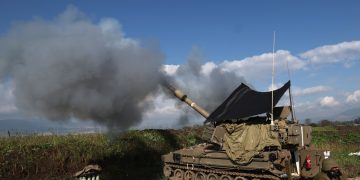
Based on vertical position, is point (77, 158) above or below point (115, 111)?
below

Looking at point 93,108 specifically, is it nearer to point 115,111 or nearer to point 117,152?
point 115,111

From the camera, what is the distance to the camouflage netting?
15655mm

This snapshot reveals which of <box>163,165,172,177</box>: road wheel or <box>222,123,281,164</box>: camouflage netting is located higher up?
<box>222,123,281,164</box>: camouflage netting

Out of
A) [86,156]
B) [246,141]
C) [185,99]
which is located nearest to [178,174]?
[185,99]

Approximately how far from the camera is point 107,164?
22906mm

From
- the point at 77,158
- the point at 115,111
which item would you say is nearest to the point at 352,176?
the point at 115,111

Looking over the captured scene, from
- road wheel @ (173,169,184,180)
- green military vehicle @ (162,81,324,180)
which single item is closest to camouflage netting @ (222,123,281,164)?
green military vehicle @ (162,81,324,180)

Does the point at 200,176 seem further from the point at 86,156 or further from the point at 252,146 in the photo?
the point at 86,156

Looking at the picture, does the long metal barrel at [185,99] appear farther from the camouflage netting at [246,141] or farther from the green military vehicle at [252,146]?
the camouflage netting at [246,141]

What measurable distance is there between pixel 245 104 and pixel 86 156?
31.9ft

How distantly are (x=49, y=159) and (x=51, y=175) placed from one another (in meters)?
1.06

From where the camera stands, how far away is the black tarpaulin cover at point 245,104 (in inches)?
647

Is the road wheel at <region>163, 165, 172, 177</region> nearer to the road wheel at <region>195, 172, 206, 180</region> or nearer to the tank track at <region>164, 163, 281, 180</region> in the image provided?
the tank track at <region>164, 163, 281, 180</region>

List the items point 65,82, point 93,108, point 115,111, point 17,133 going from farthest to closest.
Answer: point 17,133 → point 115,111 → point 93,108 → point 65,82
